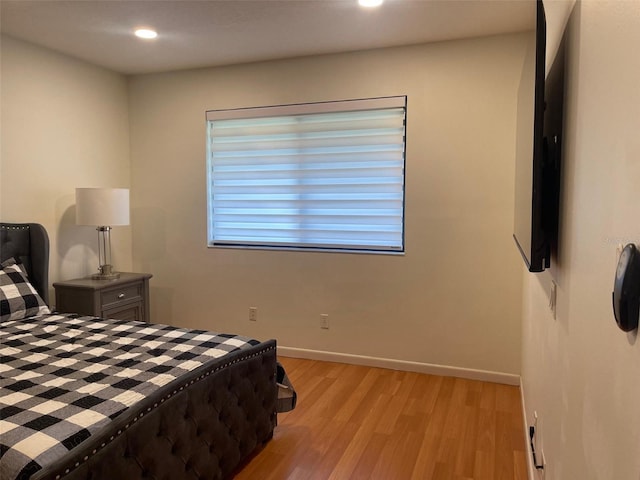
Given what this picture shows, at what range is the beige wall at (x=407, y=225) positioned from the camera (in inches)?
134

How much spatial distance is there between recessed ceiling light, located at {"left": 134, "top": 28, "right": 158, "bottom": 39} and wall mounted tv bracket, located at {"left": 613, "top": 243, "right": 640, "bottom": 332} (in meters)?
3.40

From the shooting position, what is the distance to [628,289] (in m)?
0.66

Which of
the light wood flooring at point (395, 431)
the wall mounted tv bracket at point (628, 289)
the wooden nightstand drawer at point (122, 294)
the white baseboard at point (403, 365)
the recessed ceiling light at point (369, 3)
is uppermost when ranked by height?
the recessed ceiling light at point (369, 3)

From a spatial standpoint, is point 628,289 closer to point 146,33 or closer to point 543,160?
point 543,160

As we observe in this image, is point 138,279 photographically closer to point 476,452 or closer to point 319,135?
point 319,135

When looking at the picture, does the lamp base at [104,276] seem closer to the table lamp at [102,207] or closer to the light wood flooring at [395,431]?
the table lamp at [102,207]

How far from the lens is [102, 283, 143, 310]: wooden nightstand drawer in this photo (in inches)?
142

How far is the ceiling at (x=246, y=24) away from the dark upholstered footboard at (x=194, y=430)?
211cm

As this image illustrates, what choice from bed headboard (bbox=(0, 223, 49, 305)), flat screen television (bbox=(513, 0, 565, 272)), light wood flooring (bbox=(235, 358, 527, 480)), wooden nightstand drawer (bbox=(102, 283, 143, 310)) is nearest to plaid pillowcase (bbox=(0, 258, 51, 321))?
bed headboard (bbox=(0, 223, 49, 305))

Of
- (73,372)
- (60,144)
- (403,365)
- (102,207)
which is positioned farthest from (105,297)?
(403,365)

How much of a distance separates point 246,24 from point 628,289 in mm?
3057

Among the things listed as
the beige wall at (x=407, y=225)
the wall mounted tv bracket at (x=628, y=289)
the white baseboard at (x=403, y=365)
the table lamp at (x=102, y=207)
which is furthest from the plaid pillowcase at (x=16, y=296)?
the wall mounted tv bracket at (x=628, y=289)

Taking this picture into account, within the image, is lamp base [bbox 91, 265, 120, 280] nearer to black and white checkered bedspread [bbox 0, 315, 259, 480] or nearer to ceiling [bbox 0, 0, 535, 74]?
black and white checkered bedspread [bbox 0, 315, 259, 480]

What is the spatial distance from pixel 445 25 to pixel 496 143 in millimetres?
911
